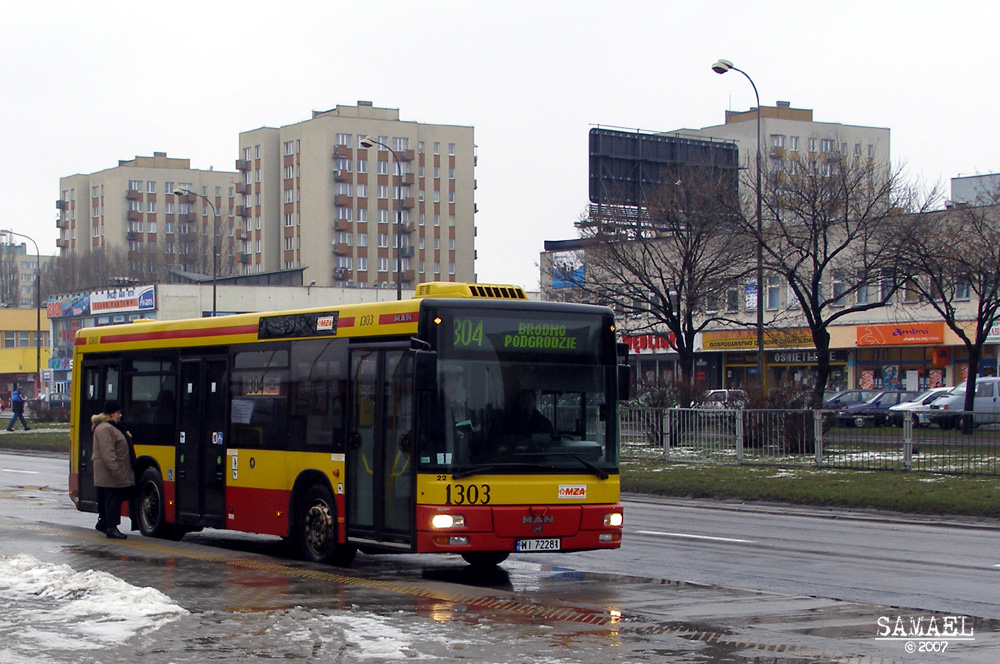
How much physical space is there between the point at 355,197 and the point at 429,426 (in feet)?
378

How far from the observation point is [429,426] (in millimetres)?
12281

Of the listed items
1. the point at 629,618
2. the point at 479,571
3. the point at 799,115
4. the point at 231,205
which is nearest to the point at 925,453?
the point at 479,571

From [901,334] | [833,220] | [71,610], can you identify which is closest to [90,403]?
[71,610]

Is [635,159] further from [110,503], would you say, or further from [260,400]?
[260,400]

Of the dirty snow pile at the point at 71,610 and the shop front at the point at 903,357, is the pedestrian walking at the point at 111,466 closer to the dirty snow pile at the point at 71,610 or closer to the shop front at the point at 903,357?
the dirty snow pile at the point at 71,610

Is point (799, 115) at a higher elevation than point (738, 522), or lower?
higher

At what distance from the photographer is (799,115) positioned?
122 metres

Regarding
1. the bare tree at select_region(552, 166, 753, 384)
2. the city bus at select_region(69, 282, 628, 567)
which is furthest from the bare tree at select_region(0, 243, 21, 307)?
the city bus at select_region(69, 282, 628, 567)

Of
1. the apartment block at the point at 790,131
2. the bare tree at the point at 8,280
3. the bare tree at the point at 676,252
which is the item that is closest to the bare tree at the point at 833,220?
the bare tree at the point at 676,252

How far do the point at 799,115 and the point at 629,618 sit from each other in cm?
11722

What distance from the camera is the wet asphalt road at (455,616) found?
26.5ft

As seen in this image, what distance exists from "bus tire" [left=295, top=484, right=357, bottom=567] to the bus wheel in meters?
1.22

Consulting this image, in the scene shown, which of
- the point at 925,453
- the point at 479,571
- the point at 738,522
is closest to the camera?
the point at 479,571

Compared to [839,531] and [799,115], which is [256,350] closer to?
[839,531]
